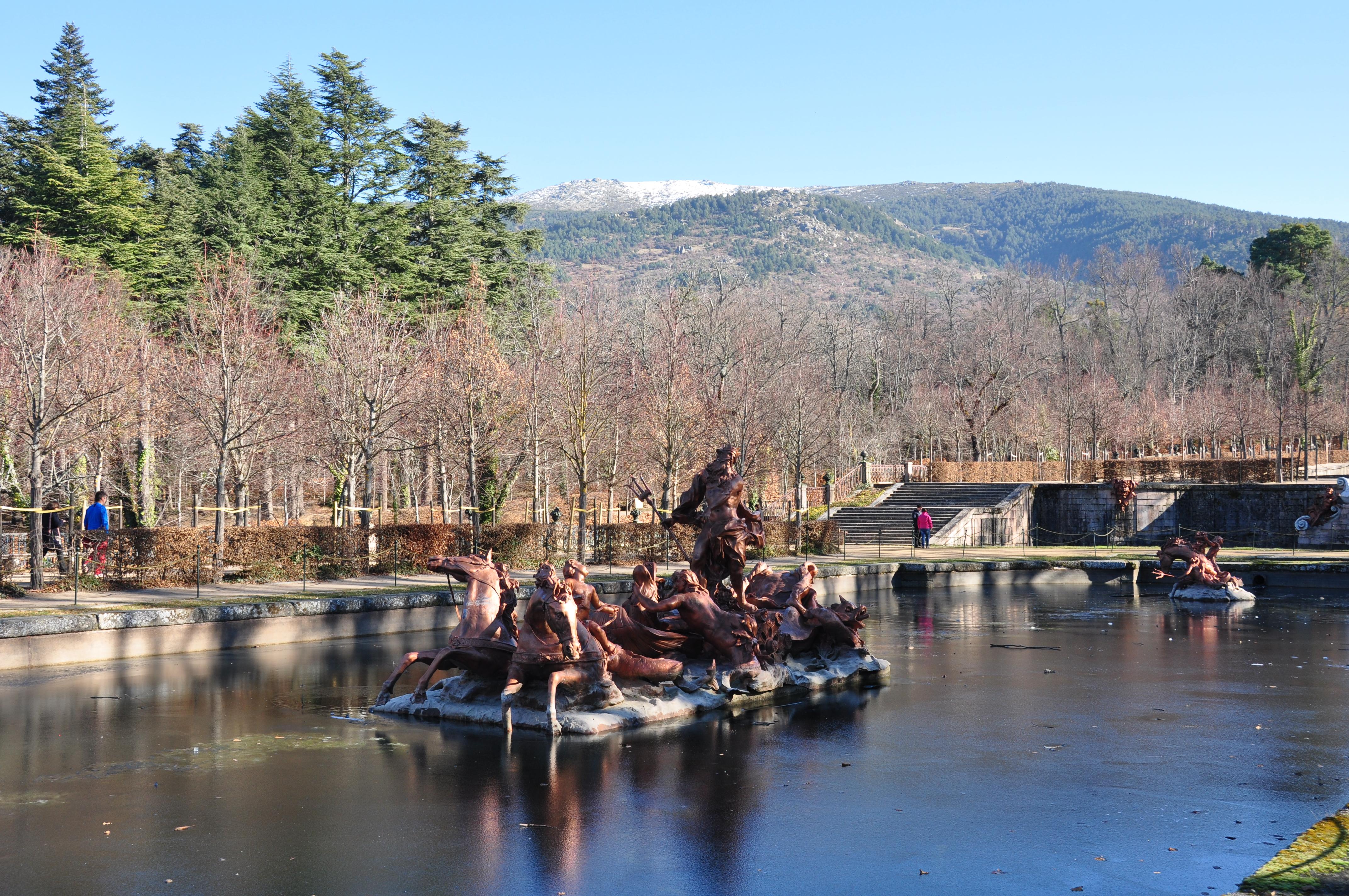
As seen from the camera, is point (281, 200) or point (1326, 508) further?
point (281, 200)

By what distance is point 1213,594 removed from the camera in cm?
2777

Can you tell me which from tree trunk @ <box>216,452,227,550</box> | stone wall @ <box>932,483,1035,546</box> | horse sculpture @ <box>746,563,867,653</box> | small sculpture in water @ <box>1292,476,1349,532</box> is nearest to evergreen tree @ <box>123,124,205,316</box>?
tree trunk @ <box>216,452,227,550</box>

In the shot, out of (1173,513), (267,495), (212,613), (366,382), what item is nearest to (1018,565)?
(1173,513)

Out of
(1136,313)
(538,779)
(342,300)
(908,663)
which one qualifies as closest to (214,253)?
(342,300)

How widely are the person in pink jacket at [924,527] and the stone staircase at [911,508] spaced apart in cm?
198

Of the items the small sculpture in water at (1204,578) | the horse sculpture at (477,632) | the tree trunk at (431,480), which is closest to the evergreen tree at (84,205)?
the tree trunk at (431,480)

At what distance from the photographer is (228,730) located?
11.6 m

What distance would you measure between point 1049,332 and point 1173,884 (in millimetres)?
86281

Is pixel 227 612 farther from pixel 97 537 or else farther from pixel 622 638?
pixel 622 638

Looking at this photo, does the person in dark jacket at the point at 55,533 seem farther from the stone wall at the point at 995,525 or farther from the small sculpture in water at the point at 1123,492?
the small sculpture in water at the point at 1123,492

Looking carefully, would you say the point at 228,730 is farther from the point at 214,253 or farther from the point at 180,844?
the point at 214,253

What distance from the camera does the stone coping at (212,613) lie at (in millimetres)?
15672

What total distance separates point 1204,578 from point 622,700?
20.6m

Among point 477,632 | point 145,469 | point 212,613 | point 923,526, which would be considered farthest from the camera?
point 923,526
